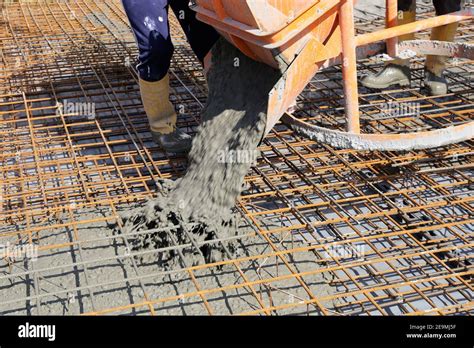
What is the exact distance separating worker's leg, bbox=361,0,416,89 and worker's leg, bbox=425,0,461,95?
157 mm

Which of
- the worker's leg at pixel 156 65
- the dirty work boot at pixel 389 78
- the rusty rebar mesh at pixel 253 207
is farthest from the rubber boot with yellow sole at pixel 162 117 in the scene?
the dirty work boot at pixel 389 78

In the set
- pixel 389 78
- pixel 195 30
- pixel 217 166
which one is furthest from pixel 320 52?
pixel 389 78

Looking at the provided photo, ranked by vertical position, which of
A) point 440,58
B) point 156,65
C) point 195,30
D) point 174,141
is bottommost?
point 174,141

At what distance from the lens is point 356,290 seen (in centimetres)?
312

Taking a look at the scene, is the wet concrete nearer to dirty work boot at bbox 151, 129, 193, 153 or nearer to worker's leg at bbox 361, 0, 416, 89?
dirty work boot at bbox 151, 129, 193, 153

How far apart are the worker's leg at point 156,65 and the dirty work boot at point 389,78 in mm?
1384

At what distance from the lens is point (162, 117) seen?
4516 millimetres

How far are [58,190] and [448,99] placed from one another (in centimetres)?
276

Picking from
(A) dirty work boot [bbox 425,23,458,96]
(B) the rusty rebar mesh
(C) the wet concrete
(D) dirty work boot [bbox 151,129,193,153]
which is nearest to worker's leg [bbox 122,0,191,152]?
(D) dirty work boot [bbox 151,129,193,153]

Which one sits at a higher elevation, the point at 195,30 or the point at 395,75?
the point at 195,30

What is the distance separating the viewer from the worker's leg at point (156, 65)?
4.22 meters

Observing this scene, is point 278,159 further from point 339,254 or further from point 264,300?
point 264,300

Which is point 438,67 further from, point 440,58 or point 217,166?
point 217,166

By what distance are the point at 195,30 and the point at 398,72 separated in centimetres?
150
